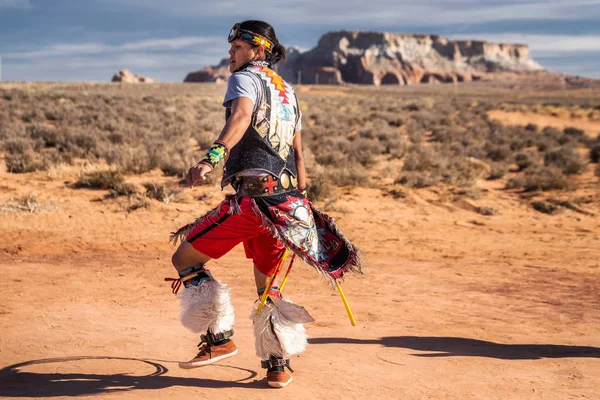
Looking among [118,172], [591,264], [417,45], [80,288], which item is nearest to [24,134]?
[118,172]

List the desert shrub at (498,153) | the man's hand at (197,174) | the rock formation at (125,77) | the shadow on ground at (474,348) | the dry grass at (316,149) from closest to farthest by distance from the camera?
1. the man's hand at (197,174)
2. the shadow on ground at (474,348)
3. the dry grass at (316,149)
4. the desert shrub at (498,153)
5. the rock formation at (125,77)

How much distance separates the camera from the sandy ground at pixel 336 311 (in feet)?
13.3

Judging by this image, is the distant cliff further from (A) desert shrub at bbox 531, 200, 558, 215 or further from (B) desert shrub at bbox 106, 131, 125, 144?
(A) desert shrub at bbox 531, 200, 558, 215

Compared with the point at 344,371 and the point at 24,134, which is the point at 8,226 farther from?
the point at 24,134

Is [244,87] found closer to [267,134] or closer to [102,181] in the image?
[267,134]

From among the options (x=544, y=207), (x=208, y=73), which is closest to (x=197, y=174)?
(x=544, y=207)

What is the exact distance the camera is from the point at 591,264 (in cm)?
858

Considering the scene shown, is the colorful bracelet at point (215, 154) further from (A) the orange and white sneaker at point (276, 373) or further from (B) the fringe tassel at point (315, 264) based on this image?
(A) the orange and white sneaker at point (276, 373)

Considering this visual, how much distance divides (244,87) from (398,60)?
163 m

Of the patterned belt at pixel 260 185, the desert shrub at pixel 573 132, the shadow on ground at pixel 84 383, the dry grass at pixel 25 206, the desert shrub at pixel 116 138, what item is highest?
the patterned belt at pixel 260 185

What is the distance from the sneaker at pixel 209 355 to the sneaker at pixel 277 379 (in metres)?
0.32

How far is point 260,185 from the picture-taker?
3.53m

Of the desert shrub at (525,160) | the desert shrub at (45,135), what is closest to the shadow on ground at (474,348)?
the desert shrub at (45,135)

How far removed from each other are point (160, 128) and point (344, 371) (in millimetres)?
16474
